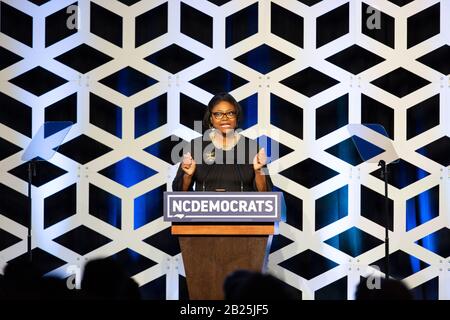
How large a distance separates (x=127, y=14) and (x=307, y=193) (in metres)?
1.81

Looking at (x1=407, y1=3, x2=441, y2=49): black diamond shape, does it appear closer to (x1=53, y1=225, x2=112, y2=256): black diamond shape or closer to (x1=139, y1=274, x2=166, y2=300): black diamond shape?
(x1=139, y1=274, x2=166, y2=300): black diamond shape

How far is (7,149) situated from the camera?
260 inches

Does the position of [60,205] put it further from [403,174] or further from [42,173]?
[403,174]

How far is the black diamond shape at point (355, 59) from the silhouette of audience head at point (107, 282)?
3.39m

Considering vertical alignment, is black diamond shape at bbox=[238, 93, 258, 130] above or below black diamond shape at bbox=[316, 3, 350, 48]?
below

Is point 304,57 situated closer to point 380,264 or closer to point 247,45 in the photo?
point 247,45

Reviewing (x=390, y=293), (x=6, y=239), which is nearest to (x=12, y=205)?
(x=6, y=239)

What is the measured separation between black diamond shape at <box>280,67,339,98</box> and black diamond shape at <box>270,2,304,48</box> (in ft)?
A: 0.75

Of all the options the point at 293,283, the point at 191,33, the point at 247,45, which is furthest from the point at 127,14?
the point at 293,283

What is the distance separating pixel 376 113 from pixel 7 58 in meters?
2.67

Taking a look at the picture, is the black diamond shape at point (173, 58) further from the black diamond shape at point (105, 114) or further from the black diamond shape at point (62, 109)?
Answer: the black diamond shape at point (62, 109)

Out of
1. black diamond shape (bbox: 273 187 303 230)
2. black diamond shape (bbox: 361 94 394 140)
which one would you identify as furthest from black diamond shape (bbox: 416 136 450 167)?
black diamond shape (bbox: 273 187 303 230)

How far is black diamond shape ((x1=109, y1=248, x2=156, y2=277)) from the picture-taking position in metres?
6.57

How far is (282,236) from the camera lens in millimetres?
6555
